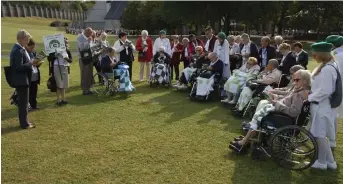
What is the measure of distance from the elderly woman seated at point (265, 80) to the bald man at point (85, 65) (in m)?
4.31

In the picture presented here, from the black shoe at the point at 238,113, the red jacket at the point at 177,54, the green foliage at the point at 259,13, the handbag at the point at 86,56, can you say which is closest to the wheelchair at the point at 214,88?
the black shoe at the point at 238,113

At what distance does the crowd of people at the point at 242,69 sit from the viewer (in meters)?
4.45

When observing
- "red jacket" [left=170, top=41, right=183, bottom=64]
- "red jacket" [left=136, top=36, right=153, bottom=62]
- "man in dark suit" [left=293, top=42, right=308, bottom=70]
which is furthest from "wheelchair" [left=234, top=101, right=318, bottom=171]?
"red jacket" [left=136, top=36, right=153, bottom=62]

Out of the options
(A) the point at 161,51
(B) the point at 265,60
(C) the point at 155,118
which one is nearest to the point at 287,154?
(C) the point at 155,118

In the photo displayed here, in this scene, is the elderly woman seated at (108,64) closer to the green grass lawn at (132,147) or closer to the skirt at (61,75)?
the green grass lawn at (132,147)

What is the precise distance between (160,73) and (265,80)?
4198mm

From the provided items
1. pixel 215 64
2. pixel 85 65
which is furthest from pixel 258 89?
pixel 85 65

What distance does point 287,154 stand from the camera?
15.4 ft

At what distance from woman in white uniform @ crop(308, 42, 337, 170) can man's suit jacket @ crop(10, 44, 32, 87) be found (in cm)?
479

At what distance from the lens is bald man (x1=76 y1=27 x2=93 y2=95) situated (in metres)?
8.77

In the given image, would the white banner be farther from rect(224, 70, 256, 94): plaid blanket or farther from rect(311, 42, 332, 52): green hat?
rect(311, 42, 332, 52): green hat

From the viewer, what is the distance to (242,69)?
840 cm

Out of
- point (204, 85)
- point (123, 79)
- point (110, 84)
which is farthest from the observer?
point (110, 84)

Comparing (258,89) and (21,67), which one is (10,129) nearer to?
(21,67)
